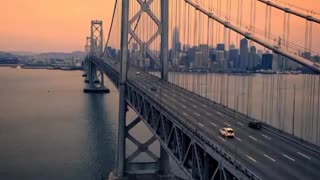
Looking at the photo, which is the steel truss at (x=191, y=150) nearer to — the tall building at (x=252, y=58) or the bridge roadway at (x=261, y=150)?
the bridge roadway at (x=261, y=150)

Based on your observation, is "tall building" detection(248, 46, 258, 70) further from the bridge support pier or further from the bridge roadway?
the bridge support pier

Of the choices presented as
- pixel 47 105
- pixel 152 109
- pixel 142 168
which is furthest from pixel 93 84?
pixel 152 109

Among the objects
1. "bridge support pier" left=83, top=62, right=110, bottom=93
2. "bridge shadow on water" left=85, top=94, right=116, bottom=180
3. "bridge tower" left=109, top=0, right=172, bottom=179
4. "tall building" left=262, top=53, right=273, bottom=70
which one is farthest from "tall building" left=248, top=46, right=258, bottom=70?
"bridge support pier" left=83, top=62, right=110, bottom=93

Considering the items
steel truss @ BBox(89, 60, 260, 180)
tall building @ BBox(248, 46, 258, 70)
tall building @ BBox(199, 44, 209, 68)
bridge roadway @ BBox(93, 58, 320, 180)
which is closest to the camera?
steel truss @ BBox(89, 60, 260, 180)

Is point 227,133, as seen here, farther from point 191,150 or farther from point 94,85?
point 94,85

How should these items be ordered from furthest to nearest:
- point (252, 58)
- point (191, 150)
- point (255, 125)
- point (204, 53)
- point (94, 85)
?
point (94, 85) < point (204, 53) < point (252, 58) < point (255, 125) < point (191, 150)

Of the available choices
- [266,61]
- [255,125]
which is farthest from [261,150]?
[266,61]

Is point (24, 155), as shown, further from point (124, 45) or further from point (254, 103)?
point (254, 103)
